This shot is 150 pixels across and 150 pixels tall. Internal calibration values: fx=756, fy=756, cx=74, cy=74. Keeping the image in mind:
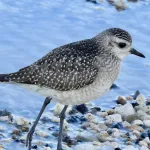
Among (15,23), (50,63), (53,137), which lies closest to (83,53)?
(50,63)

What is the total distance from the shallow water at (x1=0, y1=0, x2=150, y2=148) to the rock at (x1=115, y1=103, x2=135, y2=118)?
0.40 m

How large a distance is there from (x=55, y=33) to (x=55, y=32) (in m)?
0.08

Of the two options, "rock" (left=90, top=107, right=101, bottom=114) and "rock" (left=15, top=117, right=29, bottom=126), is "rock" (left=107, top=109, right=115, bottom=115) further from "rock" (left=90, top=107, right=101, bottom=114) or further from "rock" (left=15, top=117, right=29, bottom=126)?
"rock" (left=15, top=117, right=29, bottom=126)

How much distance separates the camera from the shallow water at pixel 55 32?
1376 cm

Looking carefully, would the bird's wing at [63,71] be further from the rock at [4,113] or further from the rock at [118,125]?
the rock at [118,125]

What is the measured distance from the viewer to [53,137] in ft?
40.9

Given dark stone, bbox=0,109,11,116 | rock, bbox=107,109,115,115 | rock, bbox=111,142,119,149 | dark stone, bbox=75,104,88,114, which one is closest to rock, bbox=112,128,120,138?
rock, bbox=111,142,119,149

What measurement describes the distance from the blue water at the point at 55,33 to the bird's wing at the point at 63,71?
4.66 ft

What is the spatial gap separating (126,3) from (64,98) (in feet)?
26.1

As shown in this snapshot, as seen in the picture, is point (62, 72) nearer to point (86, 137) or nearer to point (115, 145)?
point (86, 137)

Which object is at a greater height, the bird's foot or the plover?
the plover

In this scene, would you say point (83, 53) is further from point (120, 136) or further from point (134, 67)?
point (134, 67)

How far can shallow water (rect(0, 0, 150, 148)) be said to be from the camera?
1376 cm

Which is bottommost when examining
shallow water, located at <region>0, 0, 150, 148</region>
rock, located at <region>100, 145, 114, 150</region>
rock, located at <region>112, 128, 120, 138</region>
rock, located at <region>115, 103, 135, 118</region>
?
rock, located at <region>100, 145, 114, 150</region>
